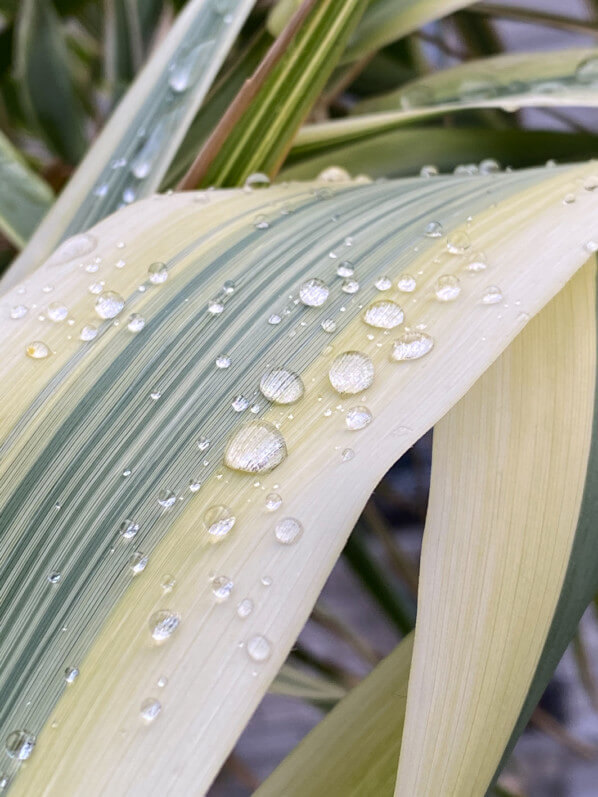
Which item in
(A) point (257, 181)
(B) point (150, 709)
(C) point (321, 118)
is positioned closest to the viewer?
(B) point (150, 709)

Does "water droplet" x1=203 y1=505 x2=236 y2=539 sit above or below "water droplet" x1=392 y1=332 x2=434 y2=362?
below

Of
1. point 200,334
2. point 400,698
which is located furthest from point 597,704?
point 200,334

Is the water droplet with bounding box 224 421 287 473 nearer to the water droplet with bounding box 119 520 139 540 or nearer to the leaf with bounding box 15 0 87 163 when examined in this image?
the water droplet with bounding box 119 520 139 540

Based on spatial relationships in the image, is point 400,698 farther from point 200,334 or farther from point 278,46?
point 278,46

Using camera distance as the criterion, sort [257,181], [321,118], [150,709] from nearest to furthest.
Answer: [150,709], [257,181], [321,118]

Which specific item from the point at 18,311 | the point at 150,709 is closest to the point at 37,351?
the point at 18,311

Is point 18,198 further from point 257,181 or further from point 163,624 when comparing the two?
point 163,624

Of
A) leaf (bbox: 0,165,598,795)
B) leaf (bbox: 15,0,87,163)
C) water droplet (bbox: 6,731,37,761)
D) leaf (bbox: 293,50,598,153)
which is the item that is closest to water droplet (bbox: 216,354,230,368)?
leaf (bbox: 0,165,598,795)
